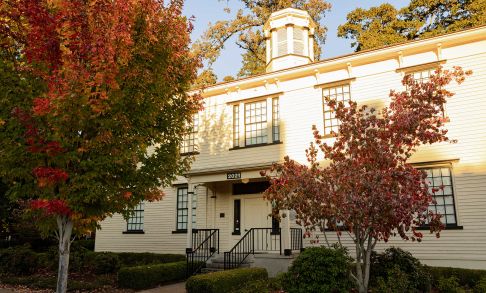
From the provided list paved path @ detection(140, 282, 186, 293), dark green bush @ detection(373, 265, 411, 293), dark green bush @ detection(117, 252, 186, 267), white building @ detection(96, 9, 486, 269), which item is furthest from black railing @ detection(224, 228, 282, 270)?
dark green bush @ detection(373, 265, 411, 293)

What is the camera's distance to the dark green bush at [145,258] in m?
17.2

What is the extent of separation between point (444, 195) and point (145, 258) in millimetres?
12531

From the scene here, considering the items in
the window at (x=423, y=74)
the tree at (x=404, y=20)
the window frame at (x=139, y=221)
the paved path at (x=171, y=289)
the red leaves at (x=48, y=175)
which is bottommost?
the paved path at (x=171, y=289)

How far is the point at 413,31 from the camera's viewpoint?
26.6 metres

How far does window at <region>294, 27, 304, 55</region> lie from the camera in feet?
62.3

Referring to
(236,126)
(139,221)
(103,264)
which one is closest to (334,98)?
(236,126)

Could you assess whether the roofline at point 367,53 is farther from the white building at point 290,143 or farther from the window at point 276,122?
the window at point 276,122

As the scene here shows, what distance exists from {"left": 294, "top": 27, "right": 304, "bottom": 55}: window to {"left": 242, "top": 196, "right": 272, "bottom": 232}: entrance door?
7456 mm

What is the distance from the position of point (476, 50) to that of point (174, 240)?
13.9 meters

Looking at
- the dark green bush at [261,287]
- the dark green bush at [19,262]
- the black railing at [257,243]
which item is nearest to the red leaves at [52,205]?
the dark green bush at [261,287]

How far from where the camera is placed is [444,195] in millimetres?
12656

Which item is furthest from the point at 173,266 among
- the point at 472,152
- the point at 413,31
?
the point at 413,31

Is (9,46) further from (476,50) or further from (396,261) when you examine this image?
(476,50)

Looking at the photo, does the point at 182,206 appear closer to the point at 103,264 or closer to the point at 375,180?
the point at 103,264
